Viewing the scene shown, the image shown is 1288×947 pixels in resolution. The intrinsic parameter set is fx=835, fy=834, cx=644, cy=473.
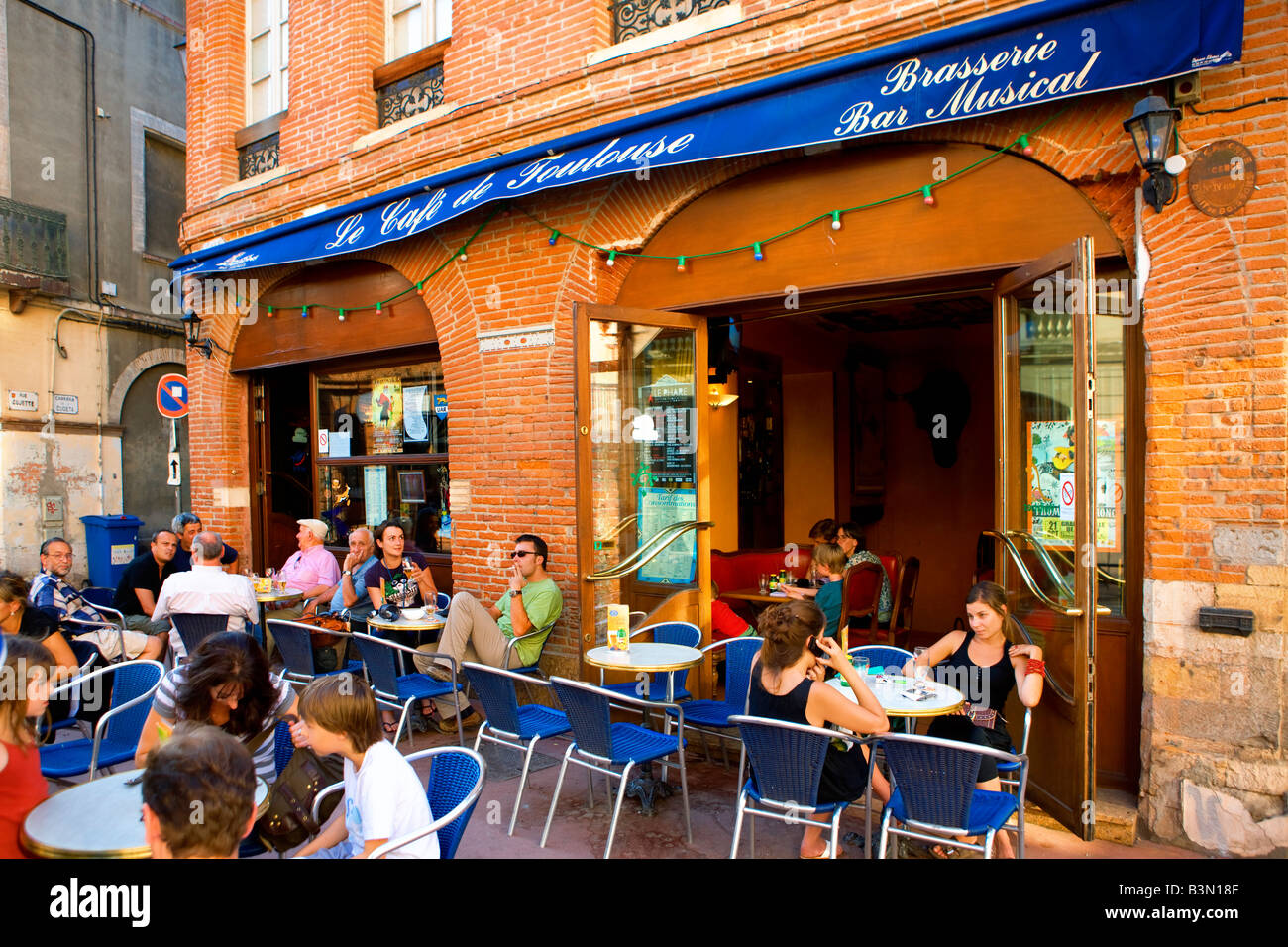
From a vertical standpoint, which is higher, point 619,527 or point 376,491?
point 376,491

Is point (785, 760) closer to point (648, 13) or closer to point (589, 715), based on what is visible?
point (589, 715)

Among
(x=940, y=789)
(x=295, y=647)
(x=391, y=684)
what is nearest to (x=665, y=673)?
(x=391, y=684)

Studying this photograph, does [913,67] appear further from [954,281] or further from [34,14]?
[34,14]

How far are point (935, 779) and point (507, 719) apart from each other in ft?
7.40

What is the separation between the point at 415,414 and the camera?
8.38m

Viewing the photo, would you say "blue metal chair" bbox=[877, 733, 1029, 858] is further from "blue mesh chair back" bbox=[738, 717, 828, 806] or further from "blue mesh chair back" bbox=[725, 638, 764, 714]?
"blue mesh chair back" bbox=[725, 638, 764, 714]

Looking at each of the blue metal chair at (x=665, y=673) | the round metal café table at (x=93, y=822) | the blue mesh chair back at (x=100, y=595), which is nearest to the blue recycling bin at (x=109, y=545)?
the blue mesh chair back at (x=100, y=595)

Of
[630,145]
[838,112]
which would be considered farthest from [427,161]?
[838,112]

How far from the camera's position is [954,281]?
16.7 feet

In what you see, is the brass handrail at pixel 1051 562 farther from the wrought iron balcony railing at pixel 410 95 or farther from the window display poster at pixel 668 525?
the wrought iron balcony railing at pixel 410 95

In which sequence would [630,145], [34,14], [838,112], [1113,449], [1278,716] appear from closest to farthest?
[1278,716]
[1113,449]
[838,112]
[630,145]
[34,14]

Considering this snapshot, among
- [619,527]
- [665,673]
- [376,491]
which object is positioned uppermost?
[376,491]

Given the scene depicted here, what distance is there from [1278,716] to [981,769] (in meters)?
1.45

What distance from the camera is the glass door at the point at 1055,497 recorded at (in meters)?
4.09
